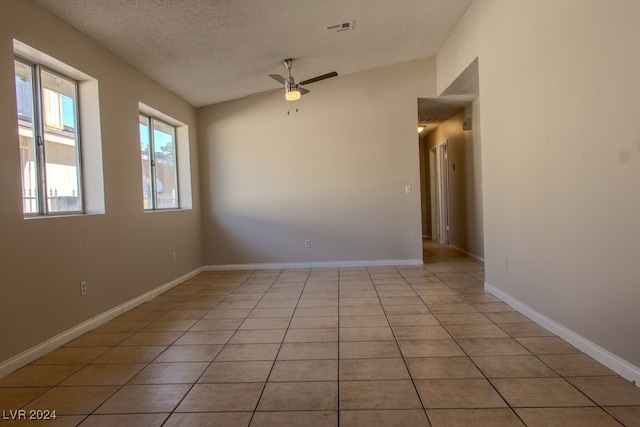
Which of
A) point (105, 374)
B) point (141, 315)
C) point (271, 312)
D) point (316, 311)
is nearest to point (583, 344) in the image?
point (316, 311)

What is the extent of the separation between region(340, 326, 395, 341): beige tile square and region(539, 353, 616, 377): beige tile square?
1.01 meters

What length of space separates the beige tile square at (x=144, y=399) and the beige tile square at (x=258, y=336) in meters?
0.70

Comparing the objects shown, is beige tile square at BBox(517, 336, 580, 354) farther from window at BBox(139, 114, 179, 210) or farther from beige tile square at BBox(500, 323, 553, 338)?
window at BBox(139, 114, 179, 210)

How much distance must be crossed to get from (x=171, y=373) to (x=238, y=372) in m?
0.42

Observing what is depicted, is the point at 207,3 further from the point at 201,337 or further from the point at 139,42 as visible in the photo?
the point at 201,337

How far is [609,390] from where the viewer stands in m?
1.91

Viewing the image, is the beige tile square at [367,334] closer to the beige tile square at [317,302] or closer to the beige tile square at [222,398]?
the beige tile square at [317,302]

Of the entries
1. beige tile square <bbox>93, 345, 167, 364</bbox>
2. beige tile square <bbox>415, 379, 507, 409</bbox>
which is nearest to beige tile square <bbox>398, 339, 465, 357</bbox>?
beige tile square <bbox>415, 379, 507, 409</bbox>

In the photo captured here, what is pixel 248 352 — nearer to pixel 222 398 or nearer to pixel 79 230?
pixel 222 398

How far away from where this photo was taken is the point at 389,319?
10.4ft

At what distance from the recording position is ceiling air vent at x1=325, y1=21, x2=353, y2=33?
12.7 ft

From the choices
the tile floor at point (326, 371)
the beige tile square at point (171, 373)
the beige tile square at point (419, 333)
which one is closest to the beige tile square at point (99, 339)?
the tile floor at point (326, 371)

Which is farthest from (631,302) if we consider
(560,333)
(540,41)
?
(540,41)

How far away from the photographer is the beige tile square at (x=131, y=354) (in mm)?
2502
